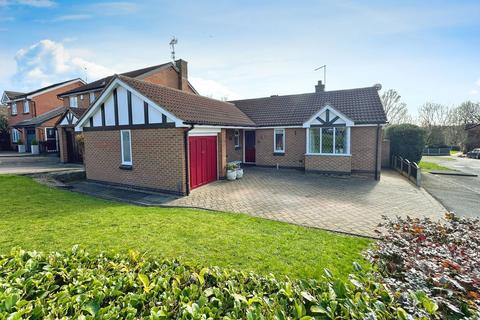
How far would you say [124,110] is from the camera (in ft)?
36.1

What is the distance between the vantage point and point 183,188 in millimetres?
10000

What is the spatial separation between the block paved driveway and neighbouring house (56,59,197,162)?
12.9 meters

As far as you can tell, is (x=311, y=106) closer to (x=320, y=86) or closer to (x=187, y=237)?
(x=320, y=86)

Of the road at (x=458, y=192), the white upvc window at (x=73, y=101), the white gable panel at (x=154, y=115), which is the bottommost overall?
the road at (x=458, y=192)

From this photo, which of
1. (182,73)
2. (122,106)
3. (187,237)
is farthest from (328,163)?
(182,73)

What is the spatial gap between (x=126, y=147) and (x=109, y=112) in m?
1.81

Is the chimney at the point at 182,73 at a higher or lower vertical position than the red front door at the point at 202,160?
higher

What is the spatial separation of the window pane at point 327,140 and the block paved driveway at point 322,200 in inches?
70.6

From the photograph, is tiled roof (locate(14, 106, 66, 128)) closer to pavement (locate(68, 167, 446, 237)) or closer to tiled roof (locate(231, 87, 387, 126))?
pavement (locate(68, 167, 446, 237))

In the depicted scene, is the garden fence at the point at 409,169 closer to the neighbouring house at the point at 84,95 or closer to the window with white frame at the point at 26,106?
the neighbouring house at the point at 84,95

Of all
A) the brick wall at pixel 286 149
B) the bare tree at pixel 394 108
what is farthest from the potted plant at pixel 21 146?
the bare tree at pixel 394 108

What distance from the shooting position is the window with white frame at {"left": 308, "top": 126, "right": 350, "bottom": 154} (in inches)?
550

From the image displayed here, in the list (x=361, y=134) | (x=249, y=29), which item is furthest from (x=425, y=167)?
(x=249, y=29)

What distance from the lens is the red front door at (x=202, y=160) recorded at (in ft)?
36.0
